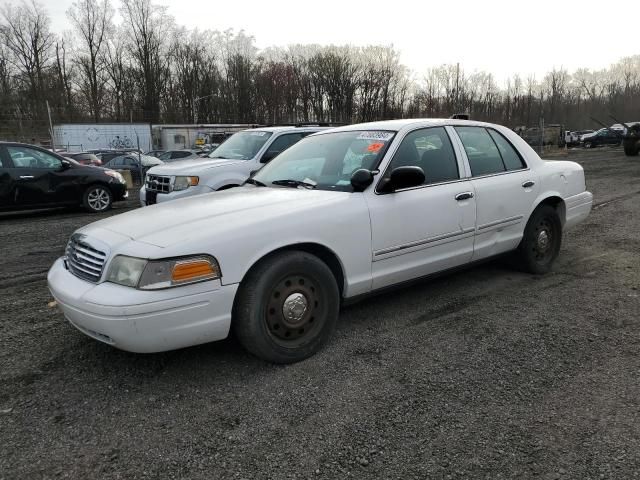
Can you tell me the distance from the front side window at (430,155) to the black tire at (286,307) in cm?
117

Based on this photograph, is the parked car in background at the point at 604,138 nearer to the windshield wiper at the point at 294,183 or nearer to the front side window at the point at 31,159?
the front side window at the point at 31,159

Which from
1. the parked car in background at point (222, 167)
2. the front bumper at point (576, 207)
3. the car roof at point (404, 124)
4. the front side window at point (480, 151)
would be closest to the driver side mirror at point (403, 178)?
the car roof at point (404, 124)

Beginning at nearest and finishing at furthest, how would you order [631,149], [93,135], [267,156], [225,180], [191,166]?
[225,180] < [191,166] < [267,156] < [631,149] < [93,135]

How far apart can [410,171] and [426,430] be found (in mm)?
1831

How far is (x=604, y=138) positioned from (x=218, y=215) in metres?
45.0

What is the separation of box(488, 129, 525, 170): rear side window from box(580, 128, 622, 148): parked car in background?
1611 inches

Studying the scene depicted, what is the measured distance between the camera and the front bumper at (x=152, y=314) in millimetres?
2748

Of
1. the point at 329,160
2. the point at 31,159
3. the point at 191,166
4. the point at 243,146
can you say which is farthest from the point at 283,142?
the point at 31,159

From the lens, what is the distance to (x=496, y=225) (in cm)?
449

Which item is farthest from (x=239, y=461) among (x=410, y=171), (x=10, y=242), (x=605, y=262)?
(x=10, y=242)

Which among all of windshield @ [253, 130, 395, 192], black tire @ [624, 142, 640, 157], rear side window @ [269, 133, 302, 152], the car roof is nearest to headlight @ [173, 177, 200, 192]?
rear side window @ [269, 133, 302, 152]

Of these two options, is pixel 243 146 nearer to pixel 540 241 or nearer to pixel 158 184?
pixel 158 184

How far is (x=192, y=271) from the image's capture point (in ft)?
9.36

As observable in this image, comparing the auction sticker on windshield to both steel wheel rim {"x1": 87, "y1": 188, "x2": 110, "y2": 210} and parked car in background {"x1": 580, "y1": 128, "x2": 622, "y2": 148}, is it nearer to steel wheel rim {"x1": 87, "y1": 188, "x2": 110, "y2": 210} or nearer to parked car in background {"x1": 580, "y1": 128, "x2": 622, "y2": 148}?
steel wheel rim {"x1": 87, "y1": 188, "x2": 110, "y2": 210}
